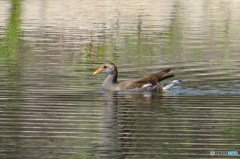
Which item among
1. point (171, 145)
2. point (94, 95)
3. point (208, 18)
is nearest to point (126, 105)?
point (94, 95)

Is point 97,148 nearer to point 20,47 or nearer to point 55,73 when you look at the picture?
point 55,73

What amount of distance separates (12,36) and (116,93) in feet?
49.4

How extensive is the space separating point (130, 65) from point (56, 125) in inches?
377

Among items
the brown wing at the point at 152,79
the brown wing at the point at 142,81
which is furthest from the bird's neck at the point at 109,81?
the brown wing at the point at 152,79

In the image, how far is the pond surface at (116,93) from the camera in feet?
44.4

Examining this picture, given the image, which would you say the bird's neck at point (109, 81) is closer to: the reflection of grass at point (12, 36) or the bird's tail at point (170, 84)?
the bird's tail at point (170, 84)

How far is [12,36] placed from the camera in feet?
112

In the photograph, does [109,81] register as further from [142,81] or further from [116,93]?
[142,81]

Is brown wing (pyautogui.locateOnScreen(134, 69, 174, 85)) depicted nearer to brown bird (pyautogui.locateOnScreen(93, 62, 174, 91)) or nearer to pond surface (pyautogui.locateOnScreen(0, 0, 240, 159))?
brown bird (pyautogui.locateOnScreen(93, 62, 174, 91))

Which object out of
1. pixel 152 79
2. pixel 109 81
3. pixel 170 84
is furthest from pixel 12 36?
pixel 170 84

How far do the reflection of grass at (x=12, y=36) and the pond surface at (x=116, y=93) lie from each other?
0.22ft

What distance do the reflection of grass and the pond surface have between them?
0.07 m

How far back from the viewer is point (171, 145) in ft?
44.0

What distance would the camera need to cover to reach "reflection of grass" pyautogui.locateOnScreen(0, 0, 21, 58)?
28278 mm
